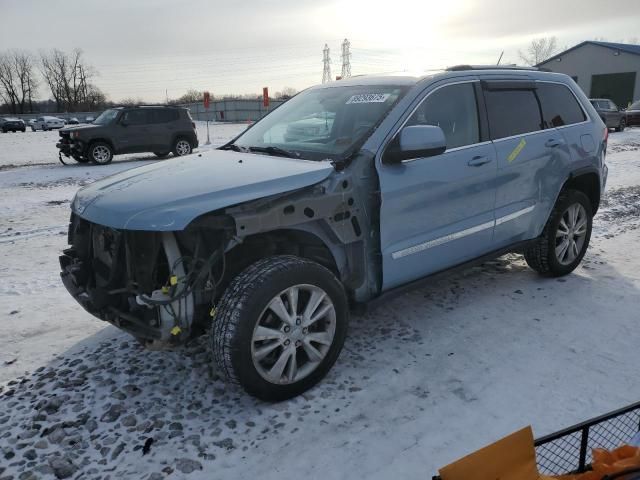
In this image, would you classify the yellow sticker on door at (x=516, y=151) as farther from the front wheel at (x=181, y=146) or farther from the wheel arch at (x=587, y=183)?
the front wheel at (x=181, y=146)

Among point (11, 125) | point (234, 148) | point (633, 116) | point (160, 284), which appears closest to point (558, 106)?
point (234, 148)

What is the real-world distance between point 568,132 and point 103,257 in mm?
3904

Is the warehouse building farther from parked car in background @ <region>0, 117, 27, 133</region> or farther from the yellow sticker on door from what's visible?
parked car in background @ <region>0, 117, 27, 133</region>

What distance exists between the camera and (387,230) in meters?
3.25

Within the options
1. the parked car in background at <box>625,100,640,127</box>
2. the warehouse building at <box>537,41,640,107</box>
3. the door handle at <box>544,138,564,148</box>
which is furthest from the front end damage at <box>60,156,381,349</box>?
the warehouse building at <box>537,41,640,107</box>

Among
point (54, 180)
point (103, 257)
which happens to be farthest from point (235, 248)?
point (54, 180)

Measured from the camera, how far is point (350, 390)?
306cm

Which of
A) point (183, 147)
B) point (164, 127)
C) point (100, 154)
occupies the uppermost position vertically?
point (164, 127)

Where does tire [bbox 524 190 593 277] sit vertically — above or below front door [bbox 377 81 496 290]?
below

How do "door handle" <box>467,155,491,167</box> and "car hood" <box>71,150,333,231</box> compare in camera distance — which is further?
"door handle" <box>467,155,491,167</box>

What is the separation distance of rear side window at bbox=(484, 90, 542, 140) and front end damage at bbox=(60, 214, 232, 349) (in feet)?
7.80

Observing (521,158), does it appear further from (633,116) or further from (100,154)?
(633,116)

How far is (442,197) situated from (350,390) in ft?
4.66

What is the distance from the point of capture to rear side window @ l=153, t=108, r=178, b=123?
16.0 m
